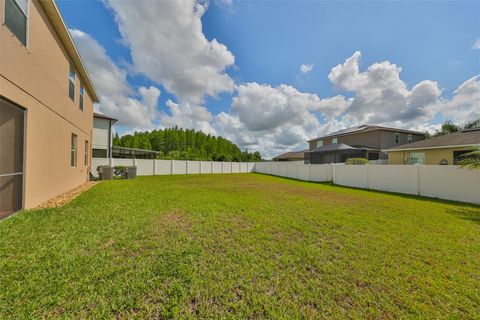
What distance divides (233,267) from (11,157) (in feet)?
19.2

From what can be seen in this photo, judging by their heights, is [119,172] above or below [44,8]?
below

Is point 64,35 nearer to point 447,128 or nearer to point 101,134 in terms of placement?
point 101,134

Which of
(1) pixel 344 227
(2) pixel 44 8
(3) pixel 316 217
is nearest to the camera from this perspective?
(1) pixel 344 227

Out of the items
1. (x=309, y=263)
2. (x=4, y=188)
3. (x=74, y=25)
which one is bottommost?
(x=309, y=263)

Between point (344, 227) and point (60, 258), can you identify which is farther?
point (344, 227)

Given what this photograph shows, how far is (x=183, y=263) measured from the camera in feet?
9.12

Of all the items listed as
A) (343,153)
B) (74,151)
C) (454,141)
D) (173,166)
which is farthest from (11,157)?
(343,153)

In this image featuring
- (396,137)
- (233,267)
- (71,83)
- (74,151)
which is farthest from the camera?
(396,137)

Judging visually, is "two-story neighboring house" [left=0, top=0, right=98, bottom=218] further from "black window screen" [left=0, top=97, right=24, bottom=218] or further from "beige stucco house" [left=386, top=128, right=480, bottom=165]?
"beige stucco house" [left=386, top=128, right=480, bottom=165]

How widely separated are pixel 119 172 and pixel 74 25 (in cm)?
1017

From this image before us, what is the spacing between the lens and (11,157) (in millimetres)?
4582

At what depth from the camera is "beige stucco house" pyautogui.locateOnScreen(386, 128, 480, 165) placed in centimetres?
1271

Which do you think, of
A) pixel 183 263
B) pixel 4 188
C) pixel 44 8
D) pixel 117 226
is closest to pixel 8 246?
pixel 117 226

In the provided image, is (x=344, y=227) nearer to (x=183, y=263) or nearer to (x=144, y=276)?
(x=183, y=263)
